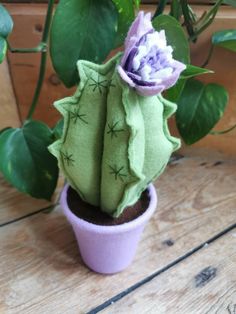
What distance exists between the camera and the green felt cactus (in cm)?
45

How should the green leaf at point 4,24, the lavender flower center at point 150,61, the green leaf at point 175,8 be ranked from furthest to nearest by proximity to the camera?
the green leaf at point 175,8, the green leaf at point 4,24, the lavender flower center at point 150,61

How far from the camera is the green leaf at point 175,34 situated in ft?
1.81

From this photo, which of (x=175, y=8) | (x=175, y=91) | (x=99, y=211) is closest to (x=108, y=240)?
(x=99, y=211)

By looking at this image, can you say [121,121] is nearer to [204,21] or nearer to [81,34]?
[81,34]

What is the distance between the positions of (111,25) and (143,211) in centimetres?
28

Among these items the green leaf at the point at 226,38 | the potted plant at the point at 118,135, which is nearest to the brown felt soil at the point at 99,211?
the potted plant at the point at 118,135

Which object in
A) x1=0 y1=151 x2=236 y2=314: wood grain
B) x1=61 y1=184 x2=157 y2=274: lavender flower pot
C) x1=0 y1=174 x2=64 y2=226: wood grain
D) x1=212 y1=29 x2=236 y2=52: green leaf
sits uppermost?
x1=212 y1=29 x2=236 y2=52: green leaf

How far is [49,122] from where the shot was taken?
911mm

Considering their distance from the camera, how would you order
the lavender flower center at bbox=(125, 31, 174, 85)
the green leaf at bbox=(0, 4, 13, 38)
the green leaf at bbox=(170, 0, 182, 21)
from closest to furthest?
the lavender flower center at bbox=(125, 31, 174, 85) < the green leaf at bbox=(0, 4, 13, 38) < the green leaf at bbox=(170, 0, 182, 21)

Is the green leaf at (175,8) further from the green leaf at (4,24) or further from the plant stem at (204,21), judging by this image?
the green leaf at (4,24)

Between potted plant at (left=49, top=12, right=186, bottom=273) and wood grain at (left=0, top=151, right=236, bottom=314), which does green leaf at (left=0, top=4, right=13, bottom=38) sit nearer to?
potted plant at (left=49, top=12, right=186, bottom=273)

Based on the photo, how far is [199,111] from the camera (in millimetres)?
723

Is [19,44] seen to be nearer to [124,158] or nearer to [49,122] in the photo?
[49,122]

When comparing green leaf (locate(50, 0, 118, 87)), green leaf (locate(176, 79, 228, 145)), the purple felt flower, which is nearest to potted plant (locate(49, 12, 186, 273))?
the purple felt flower
